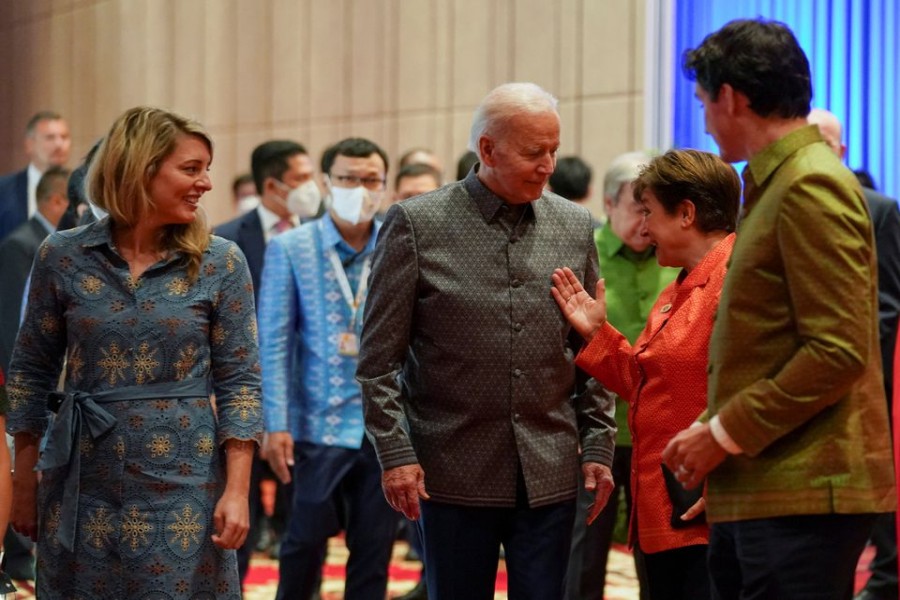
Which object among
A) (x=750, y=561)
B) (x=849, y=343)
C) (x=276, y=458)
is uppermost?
(x=849, y=343)

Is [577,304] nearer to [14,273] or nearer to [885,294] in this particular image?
[885,294]

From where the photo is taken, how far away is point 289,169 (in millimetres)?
6156

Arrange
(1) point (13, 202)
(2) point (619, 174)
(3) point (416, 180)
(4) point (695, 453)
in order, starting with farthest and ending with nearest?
(1) point (13, 202) → (3) point (416, 180) → (2) point (619, 174) → (4) point (695, 453)

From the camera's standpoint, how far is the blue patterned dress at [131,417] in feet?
9.80

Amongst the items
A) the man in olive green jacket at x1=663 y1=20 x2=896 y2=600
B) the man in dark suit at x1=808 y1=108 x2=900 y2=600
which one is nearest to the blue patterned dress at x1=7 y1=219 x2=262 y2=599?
the man in olive green jacket at x1=663 y1=20 x2=896 y2=600

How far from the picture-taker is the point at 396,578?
625 centimetres

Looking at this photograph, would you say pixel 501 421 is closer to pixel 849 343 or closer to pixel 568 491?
pixel 568 491

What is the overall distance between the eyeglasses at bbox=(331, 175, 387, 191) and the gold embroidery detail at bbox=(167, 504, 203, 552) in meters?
2.20

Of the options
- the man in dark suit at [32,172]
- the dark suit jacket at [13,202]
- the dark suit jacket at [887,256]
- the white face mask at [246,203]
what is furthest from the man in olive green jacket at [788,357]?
the white face mask at [246,203]

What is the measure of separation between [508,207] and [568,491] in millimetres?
683

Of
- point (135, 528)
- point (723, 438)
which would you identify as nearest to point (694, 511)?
point (723, 438)

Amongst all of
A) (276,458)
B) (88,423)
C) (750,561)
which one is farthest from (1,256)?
(750,561)

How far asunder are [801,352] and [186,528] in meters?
1.39

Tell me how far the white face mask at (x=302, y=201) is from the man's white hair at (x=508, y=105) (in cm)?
291
